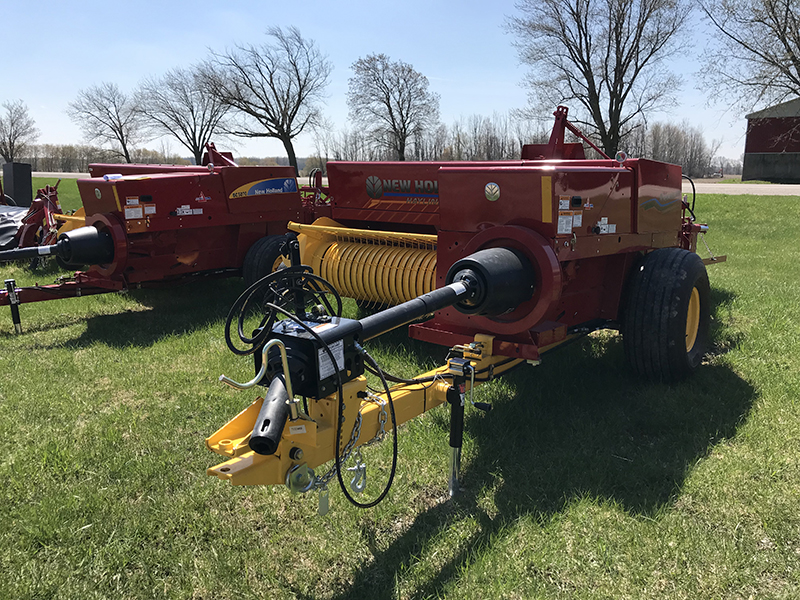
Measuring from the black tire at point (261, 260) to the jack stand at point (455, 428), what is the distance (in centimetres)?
447

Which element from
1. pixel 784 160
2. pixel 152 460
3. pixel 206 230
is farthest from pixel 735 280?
pixel 784 160

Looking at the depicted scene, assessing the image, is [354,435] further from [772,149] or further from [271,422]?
[772,149]

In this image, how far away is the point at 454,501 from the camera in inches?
130

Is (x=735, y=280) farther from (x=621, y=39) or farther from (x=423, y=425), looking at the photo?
(x=621, y=39)

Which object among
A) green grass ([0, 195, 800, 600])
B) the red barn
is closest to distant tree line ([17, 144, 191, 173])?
the red barn

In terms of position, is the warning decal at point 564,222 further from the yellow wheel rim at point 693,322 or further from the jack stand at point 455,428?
the yellow wheel rim at point 693,322

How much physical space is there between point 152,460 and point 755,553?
318cm

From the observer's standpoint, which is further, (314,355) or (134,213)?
(134,213)

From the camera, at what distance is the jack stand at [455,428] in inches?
125

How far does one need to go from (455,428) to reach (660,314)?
1.86 m

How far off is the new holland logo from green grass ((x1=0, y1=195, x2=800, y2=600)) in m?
1.75

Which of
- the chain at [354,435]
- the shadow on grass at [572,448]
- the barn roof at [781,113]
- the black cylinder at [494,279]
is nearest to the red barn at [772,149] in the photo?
the barn roof at [781,113]

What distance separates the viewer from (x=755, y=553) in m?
2.79

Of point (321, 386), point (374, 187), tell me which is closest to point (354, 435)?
point (321, 386)
